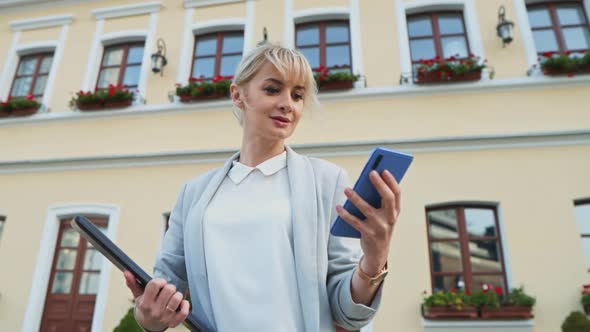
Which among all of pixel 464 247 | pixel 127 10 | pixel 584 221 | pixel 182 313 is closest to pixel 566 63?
pixel 584 221

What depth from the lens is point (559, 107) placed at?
247 inches

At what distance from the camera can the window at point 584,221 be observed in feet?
18.5

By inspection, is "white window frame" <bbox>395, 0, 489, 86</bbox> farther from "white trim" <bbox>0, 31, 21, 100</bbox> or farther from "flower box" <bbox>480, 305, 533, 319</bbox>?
"white trim" <bbox>0, 31, 21, 100</bbox>

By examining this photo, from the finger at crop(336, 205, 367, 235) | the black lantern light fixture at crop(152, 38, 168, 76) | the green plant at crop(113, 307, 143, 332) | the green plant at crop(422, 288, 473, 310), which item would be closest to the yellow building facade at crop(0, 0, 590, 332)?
the black lantern light fixture at crop(152, 38, 168, 76)

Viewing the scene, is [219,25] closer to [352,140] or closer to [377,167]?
[352,140]

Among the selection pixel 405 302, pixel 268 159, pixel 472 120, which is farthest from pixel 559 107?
pixel 268 159

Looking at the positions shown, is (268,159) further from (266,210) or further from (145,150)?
(145,150)

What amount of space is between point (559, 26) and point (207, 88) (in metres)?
6.48

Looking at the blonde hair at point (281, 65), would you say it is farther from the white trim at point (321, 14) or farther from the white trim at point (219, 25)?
the white trim at point (219, 25)

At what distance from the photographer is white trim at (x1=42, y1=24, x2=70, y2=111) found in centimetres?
817

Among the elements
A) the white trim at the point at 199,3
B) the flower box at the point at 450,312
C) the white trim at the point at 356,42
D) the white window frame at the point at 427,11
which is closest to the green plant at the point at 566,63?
the white window frame at the point at 427,11

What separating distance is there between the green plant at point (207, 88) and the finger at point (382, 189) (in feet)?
21.5

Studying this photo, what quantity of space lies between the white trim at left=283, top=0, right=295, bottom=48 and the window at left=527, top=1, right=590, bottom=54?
14.4ft

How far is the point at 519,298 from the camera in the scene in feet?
17.0
